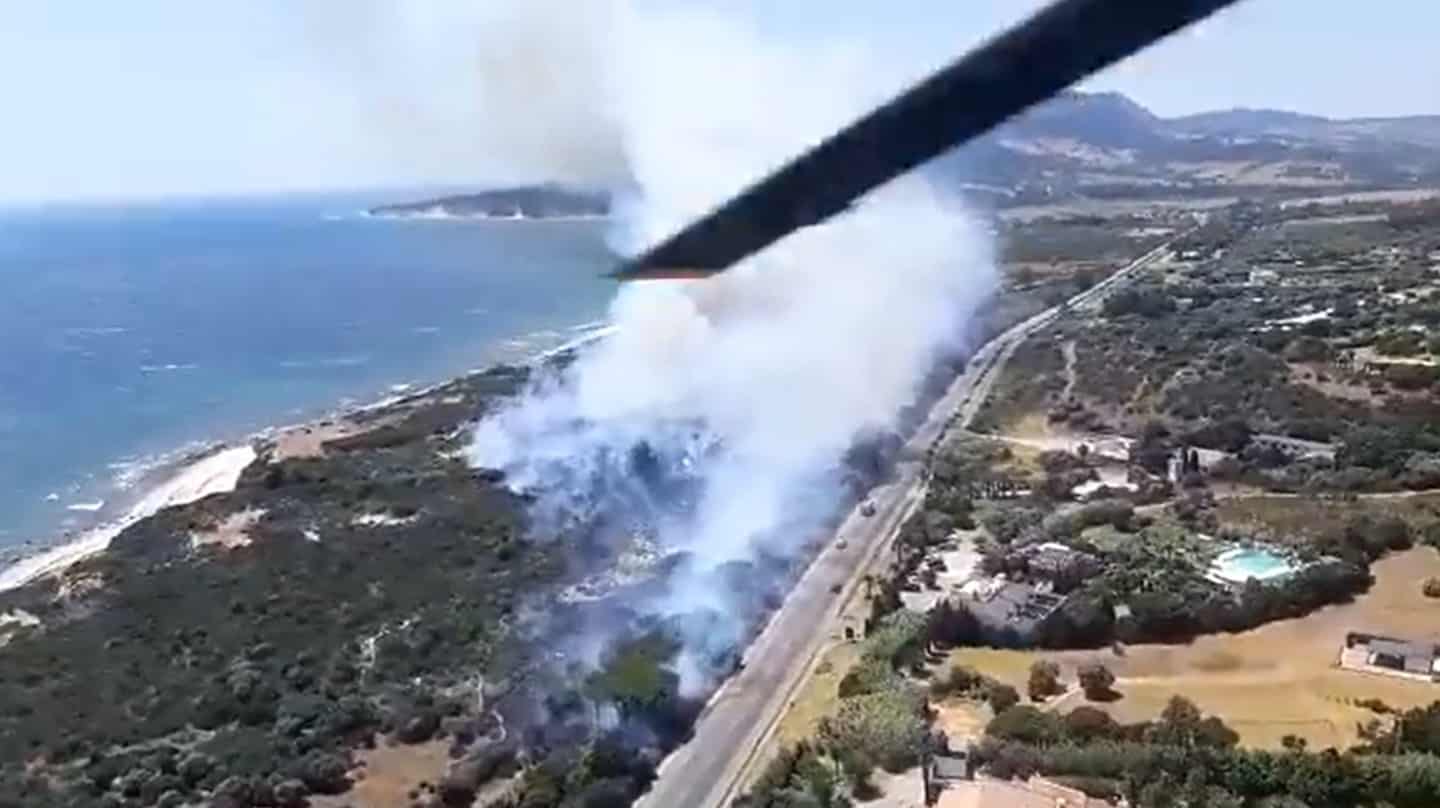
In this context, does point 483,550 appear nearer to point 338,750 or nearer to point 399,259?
point 338,750

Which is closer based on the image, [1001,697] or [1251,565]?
[1001,697]

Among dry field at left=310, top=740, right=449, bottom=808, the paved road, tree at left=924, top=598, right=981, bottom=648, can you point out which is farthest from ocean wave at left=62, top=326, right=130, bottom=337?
tree at left=924, top=598, right=981, bottom=648

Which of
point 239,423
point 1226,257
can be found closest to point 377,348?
point 239,423

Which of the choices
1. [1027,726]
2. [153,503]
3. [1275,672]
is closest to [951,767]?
[1027,726]

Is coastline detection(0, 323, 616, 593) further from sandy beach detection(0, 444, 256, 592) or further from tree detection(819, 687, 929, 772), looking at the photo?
tree detection(819, 687, 929, 772)

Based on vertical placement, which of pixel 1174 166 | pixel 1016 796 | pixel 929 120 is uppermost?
pixel 929 120

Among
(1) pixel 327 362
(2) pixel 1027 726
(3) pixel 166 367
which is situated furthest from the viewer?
(3) pixel 166 367

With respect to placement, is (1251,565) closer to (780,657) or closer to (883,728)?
(780,657)

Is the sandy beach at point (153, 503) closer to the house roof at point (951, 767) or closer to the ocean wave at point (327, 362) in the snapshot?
the ocean wave at point (327, 362)
